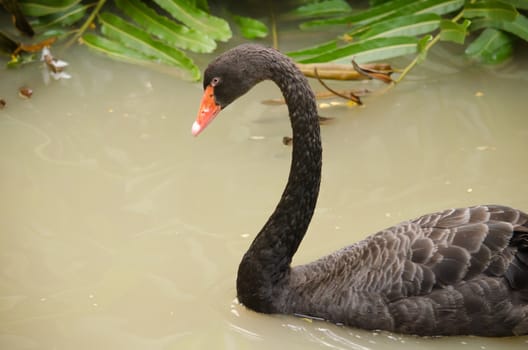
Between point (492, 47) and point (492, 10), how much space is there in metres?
0.24

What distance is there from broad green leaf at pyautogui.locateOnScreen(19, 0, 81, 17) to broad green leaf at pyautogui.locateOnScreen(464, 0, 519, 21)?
2.49 m

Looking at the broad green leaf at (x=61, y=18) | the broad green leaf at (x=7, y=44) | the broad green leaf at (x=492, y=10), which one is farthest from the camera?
the broad green leaf at (x=61, y=18)

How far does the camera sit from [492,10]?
210 inches

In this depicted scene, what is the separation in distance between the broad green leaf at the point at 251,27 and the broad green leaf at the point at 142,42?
1.64 feet

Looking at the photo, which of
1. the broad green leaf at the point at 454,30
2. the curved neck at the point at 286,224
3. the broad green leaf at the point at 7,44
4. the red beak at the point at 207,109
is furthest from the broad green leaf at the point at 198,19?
the curved neck at the point at 286,224

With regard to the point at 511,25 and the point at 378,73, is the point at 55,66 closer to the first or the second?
the point at 378,73

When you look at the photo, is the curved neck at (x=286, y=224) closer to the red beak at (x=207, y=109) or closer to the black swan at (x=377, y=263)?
the black swan at (x=377, y=263)

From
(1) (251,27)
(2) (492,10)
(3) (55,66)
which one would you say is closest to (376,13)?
(2) (492,10)

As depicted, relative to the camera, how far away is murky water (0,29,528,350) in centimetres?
355

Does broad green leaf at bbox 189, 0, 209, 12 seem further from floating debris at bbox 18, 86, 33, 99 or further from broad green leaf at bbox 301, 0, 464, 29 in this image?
floating debris at bbox 18, 86, 33, 99

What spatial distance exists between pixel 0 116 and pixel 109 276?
68.1 inches

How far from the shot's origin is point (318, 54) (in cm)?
520

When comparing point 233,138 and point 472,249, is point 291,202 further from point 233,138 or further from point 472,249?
point 233,138

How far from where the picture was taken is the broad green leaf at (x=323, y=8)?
18.9 feet
